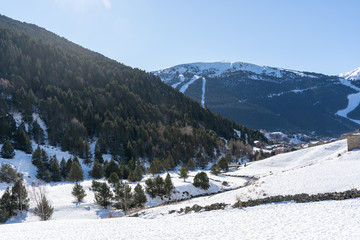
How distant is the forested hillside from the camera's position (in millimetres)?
79750

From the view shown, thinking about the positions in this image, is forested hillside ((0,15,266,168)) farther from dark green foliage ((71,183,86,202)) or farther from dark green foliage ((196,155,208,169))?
dark green foliage ((71,183,86,202))

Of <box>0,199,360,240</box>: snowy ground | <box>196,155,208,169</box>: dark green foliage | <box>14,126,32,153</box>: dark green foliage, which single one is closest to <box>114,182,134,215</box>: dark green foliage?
<box>0,199,360,240</box>: snowy ground

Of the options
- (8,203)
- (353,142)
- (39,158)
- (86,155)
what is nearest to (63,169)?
(39,158)

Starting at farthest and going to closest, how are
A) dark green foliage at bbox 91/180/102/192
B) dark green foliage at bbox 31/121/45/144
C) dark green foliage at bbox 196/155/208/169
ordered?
dark green foliage at bbox 196/155/208/169 → dark green foliage at bbox 31/121/45/144 → dark green foliage at bbox 91/180/102/192

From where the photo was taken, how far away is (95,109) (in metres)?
106

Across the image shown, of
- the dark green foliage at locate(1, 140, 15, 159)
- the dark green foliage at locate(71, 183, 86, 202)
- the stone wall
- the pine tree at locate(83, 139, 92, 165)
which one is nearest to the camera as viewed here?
the dark green foliage at locate(71, 183, 86, 202)

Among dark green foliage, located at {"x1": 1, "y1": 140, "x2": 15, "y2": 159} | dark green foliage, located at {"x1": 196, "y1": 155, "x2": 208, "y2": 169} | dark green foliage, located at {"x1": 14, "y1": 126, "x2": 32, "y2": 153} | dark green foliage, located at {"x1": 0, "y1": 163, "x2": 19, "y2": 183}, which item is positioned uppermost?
dark green foliage, located at {"x1": 14, "y1": 126, "x2": 32, "y2": 153}

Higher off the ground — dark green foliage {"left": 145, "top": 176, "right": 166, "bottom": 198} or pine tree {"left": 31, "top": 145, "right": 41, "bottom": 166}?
pine tree {"left": 31, "top": 145, "right": 41, "bottom": 166}

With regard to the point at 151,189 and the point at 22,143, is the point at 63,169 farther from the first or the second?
the point at 151,189

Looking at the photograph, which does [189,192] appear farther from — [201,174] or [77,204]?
[77,204]

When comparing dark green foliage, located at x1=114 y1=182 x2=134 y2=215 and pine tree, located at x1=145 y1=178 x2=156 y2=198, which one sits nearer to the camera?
dark green foliage, located at x1=114 y1=182 x2=134 y2=215

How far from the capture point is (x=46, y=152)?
66.1 metres

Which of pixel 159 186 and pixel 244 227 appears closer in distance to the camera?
pixel 244 227

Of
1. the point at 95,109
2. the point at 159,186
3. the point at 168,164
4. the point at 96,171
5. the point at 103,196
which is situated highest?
the point at 95,109
